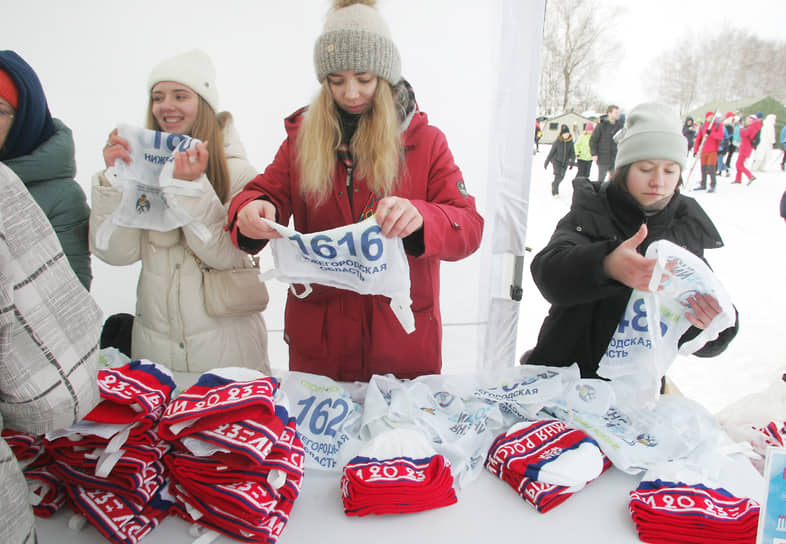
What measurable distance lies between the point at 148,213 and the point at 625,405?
1439 mm

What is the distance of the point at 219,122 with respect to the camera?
149cm

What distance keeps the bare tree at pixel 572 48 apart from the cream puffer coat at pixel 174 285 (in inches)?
47.6

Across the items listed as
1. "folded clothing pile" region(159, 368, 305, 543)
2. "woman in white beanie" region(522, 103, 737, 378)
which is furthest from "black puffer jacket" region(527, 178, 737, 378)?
"folded clothing pile" region(159, 368, 305, 543)

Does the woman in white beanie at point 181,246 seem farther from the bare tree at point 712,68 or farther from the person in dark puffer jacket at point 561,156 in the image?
the bare tree at point 712,68

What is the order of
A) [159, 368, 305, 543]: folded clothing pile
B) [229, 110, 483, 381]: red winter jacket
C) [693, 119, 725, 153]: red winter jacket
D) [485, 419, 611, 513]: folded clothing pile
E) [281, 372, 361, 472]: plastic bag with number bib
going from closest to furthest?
1. [159, 368, 305, 543]: folded clothing pile
2. [485, 419, 611, 513]: folded clothing pile
3. [281, 372, 361, 472]: plastic bag with number bib
4. [229, 110, 483, 381]: red winter jacket
5. [693, 119, 725, 153]: red winter jacket

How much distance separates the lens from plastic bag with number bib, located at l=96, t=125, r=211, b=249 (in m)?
1.30

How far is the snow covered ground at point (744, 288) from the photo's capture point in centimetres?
227

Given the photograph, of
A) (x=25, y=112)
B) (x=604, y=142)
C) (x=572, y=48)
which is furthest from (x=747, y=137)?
(x=25, y=112)

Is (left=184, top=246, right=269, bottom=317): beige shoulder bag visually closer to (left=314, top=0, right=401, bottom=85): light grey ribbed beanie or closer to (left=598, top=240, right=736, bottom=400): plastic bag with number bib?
(left=314, top=0, right=401, bottom=85): light grey ribbed beanie

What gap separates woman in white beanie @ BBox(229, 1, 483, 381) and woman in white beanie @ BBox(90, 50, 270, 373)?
178 mm

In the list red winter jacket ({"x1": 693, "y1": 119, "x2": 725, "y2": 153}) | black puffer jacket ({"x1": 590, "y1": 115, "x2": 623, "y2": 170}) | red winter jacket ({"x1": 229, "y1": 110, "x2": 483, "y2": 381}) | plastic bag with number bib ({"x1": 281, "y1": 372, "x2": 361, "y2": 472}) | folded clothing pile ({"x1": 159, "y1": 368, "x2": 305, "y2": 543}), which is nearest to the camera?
folded clothing pile ({"x1": 159, "y1": 368, "x2": 305, "y2": 543})

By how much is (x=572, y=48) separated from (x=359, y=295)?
4.26ft

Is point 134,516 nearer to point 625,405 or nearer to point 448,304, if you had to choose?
point 625,405

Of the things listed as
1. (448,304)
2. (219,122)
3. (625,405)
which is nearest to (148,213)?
(219,122)
